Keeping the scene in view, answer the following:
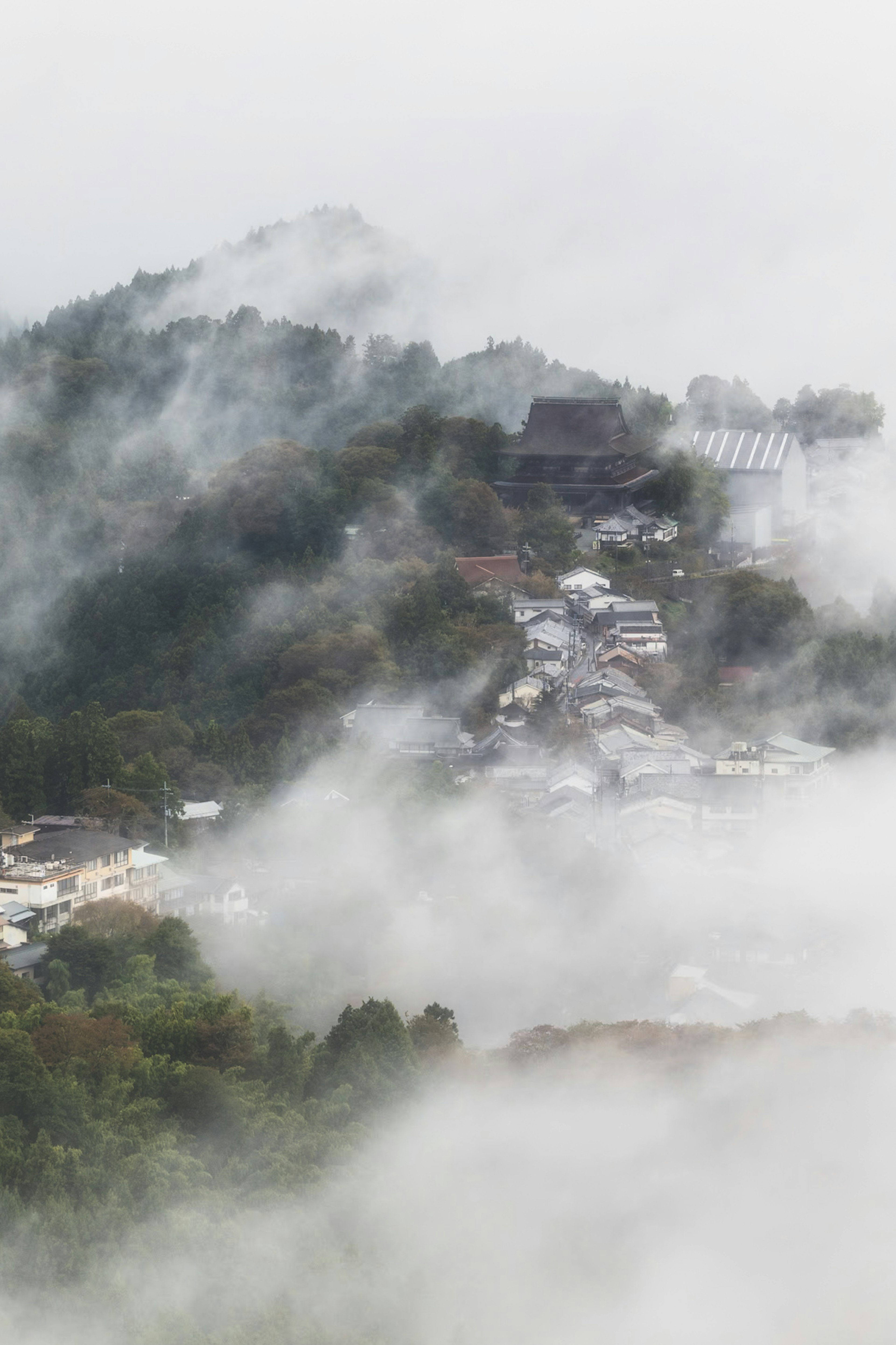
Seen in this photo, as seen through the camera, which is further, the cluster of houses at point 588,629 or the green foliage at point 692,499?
the green foliage at point 692,499

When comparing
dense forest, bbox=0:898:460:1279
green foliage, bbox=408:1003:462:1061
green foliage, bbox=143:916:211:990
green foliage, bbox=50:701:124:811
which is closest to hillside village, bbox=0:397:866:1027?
green foliage, bbox=50:701:124:811

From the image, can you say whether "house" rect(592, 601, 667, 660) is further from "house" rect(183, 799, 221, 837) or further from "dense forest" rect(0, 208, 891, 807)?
"house" rect(183, 799, 221, 837)

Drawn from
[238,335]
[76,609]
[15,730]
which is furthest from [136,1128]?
[238,335]

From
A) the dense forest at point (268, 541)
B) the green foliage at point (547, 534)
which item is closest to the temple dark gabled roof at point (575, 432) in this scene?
the dense forest at point (268, 541)

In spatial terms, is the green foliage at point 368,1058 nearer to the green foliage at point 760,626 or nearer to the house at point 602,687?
the house at point 602,687

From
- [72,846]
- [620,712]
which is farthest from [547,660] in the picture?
[72,846]

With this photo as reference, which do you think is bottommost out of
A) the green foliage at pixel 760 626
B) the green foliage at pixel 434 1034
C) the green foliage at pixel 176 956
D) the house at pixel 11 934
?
the green foliage at pixel 434 1034

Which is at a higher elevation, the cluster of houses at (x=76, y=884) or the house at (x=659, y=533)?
the house at (x=659, y=533)

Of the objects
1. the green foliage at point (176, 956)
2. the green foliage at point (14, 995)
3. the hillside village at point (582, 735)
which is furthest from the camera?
the hillside village at point (582, 735)
